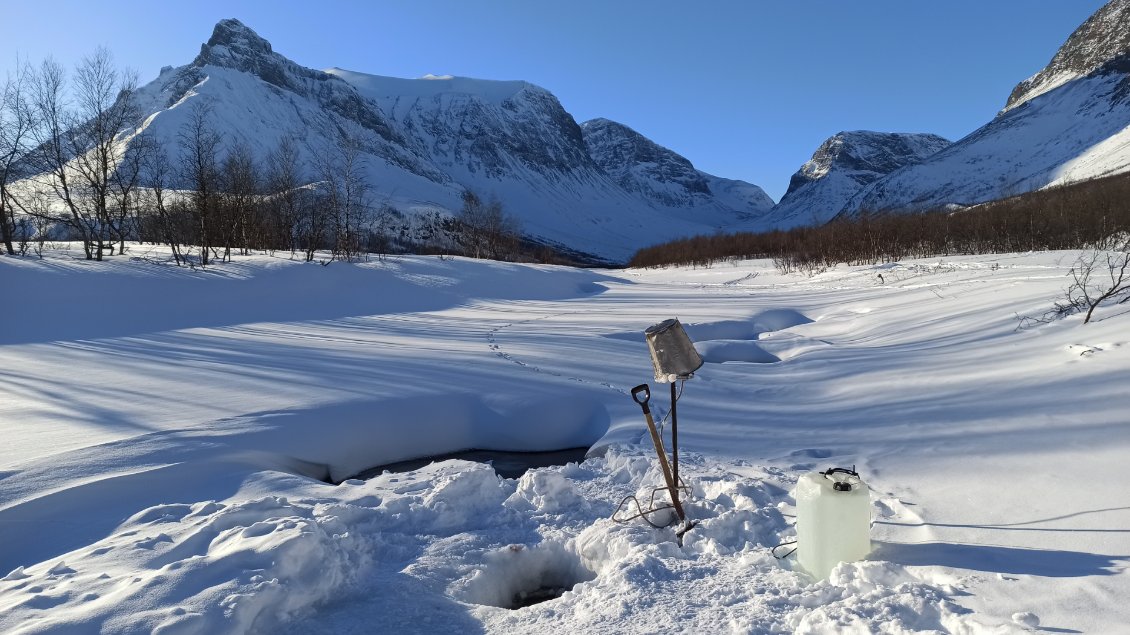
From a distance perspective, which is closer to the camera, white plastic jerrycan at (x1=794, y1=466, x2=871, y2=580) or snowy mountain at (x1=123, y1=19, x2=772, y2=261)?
white plastic jerrycan at (x1=794, y1=466, x2=871, y2=580)

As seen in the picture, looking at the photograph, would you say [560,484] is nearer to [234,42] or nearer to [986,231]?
[986,231]

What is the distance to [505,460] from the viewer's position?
5301 millimetres

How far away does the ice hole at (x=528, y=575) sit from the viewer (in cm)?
299

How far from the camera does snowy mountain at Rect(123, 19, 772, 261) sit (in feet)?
339

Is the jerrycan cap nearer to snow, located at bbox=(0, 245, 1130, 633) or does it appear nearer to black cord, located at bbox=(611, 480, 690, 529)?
snow, located at bbox=(0, 245, 1130, 633)

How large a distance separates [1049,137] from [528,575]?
14029cm

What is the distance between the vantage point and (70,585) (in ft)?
8.01

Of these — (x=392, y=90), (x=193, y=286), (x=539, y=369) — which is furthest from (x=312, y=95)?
(x=539, y=369)

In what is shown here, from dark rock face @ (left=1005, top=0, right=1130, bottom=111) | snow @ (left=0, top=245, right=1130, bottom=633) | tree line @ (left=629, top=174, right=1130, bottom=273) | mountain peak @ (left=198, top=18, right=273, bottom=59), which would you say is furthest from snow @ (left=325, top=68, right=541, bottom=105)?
snow @ (left=0, top=245, right=1130, bottom=633)

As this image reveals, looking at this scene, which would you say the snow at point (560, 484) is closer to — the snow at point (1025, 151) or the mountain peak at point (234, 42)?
the snow at point (1025, 151)

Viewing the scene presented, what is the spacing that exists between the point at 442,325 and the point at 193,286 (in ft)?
21.0

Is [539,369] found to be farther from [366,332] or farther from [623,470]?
[366,332]

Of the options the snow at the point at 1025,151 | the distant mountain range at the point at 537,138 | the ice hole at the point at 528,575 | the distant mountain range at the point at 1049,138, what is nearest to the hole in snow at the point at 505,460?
the ice hole at the point at 528,575

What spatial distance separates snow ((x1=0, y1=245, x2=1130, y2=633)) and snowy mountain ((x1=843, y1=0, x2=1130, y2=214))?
→ 10101 centimetres
